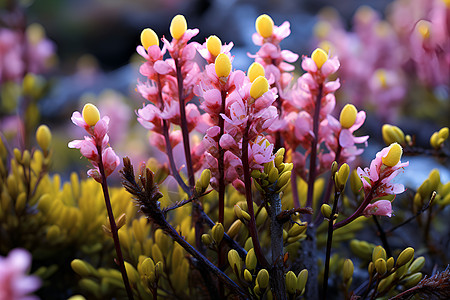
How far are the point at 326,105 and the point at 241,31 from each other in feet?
5.13

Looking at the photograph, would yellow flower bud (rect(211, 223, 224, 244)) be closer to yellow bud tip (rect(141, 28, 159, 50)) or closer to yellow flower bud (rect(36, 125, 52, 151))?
yellow bud tip (rect(141, 28, 159, 50))

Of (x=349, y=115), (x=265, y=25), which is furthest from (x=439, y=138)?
(x=265, y=25)

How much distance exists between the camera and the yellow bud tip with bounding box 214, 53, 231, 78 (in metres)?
0.46

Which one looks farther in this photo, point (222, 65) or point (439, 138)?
point (439, 138)

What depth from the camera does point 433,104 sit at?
1.84m

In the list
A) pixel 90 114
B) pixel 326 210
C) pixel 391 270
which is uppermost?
pixel 90 114

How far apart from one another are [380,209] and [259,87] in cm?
22

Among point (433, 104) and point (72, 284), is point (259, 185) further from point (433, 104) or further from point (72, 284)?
point (433, 104)

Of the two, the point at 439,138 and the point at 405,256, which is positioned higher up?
the point at 439,138

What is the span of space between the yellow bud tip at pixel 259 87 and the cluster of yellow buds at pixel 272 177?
9 centimetres

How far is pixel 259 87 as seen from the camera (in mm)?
431

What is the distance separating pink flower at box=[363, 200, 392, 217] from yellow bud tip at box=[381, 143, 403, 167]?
0.05 metres

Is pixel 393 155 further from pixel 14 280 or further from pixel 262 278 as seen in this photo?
pixel 14 280

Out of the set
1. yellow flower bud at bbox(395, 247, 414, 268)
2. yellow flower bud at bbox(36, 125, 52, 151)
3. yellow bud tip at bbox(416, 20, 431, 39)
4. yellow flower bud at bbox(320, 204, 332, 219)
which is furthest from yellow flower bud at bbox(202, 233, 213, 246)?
yellow bud tip at bbox(416, 20, 431, 39)
